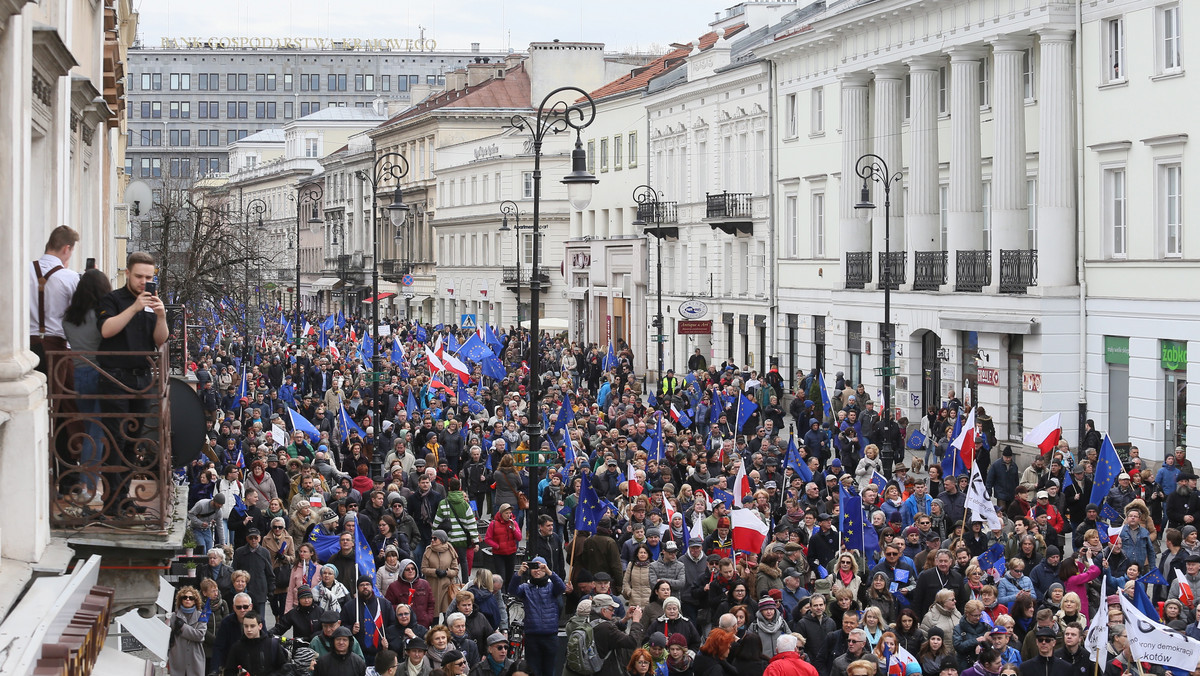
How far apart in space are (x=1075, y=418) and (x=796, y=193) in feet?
54.3

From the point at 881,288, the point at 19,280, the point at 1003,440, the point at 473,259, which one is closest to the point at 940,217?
the point at 881,288

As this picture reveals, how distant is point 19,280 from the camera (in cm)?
698

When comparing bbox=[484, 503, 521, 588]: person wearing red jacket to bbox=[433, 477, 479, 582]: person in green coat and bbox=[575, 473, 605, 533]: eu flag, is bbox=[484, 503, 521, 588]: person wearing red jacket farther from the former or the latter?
bbox=[575, 473, 605, 533]: eu flag

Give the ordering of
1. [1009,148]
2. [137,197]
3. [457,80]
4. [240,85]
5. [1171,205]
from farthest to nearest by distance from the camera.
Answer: [240,85] → [457,80] → [1009,148] → [1171,205] → [137,197]

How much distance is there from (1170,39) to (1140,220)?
3.25 meters

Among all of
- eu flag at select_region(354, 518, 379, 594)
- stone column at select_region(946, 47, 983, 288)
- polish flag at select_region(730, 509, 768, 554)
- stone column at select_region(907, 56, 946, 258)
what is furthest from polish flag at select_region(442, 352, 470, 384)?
eu flag at select_region(354, 518, 379, 594)

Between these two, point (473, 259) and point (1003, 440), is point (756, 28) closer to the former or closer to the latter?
point (1003, 440)

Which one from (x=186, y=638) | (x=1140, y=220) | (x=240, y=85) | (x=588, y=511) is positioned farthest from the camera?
(x=240, y=85)

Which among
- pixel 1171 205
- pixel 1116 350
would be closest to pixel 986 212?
pixel 1116 350

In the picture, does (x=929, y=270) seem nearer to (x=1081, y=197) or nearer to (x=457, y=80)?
(x=1081, y=197)

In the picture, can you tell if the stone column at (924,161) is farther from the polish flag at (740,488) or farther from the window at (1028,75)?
the polish flag at (740,488)

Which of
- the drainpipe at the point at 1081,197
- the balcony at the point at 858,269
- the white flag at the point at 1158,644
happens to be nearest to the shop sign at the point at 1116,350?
the drainpipe at the point at 1081,197

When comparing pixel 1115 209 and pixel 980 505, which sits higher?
pixel 1115 209

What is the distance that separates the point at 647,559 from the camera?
53.4 feet
